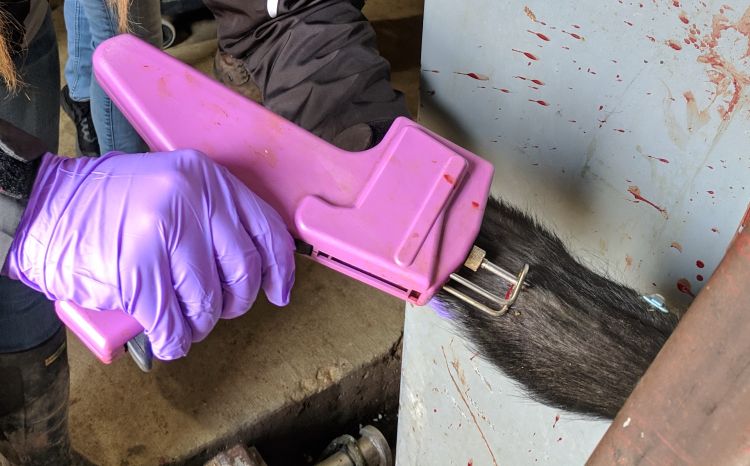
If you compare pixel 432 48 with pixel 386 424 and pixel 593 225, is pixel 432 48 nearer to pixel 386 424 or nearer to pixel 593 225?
pixel 593 225

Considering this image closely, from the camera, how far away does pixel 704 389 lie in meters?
0.42

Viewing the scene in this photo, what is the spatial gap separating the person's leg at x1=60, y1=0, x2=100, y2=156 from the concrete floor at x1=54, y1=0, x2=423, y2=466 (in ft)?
1.59

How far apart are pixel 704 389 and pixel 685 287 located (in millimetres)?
420

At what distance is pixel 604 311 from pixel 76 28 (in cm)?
122

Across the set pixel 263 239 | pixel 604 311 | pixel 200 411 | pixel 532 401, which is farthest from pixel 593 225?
pixel 200 411

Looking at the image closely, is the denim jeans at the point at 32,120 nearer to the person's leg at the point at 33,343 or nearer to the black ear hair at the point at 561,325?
the person's leg at the point at 33,343

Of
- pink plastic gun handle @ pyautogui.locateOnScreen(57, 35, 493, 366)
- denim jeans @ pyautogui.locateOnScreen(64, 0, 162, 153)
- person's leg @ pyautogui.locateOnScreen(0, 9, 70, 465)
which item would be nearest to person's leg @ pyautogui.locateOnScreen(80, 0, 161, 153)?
denim jeans @ pyautogui.locateOnScreen(64, 0, 162, 153)

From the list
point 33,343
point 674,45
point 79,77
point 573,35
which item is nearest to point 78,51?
point 79,77

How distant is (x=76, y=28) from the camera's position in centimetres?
152

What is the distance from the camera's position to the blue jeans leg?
58.5 inches

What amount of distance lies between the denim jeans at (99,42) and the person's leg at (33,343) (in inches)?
6.3

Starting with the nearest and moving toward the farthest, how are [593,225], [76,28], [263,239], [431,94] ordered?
[263,239] < [593,225] < [431,94] < [76,28]

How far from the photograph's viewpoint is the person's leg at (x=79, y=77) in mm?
1497

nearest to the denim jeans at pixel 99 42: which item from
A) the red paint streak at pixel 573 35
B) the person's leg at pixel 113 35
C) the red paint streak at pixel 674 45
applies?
the person's leg at pixel 113 35
